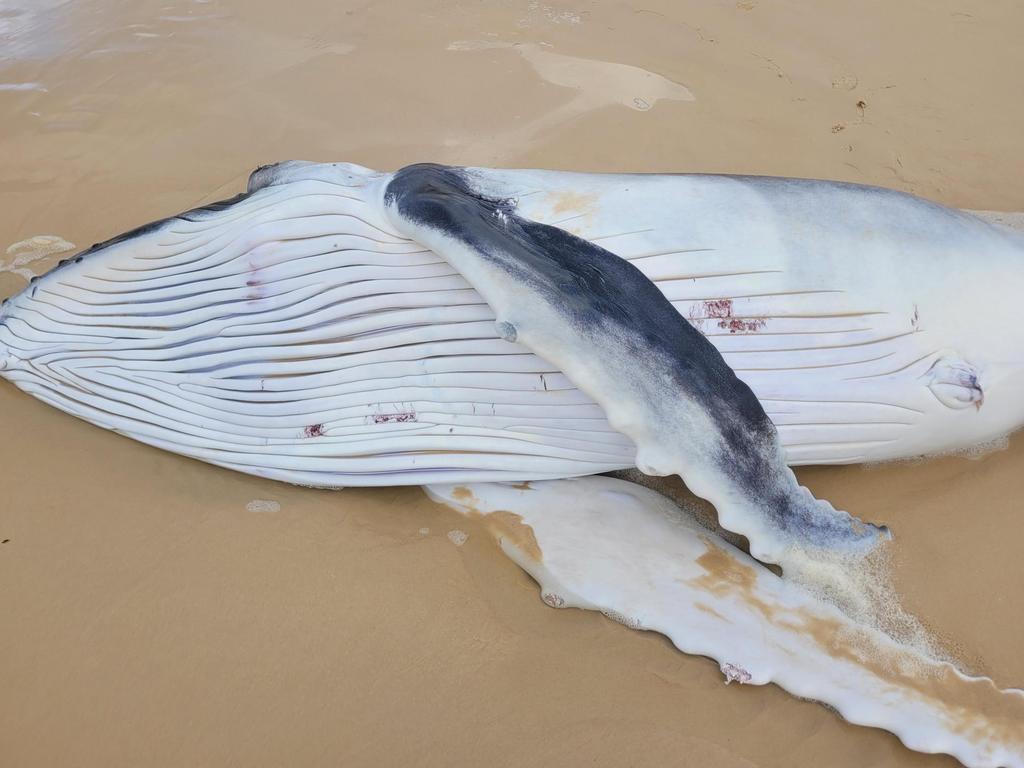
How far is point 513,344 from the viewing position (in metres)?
3.03

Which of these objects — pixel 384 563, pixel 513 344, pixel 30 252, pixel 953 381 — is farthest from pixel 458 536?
pixel 30 252

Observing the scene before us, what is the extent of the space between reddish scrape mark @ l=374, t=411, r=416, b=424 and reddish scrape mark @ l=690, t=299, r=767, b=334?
3.78 feet

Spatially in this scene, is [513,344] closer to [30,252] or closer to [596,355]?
[596,355]

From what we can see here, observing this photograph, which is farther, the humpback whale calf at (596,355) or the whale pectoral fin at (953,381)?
the whale pectoral fin at (953,381)

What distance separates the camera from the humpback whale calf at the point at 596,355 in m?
2.77

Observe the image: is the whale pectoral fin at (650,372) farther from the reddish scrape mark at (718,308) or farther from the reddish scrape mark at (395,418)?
the reddish scrape mark at (395,418)

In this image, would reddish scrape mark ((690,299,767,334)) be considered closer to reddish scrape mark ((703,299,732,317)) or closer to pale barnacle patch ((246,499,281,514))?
reddish scrape mark ((703,299,732,317))

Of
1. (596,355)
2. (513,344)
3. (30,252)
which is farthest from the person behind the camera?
(30,252)

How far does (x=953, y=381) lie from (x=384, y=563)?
2329 mm

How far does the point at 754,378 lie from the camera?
3051 mm

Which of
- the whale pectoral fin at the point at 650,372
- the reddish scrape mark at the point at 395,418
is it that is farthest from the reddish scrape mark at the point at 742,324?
the reddish scrape mark at the point at 395,418

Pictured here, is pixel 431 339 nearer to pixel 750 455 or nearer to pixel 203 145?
pixel 750 455

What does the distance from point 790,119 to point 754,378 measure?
3.18 meters

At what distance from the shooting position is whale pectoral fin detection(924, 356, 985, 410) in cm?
313
